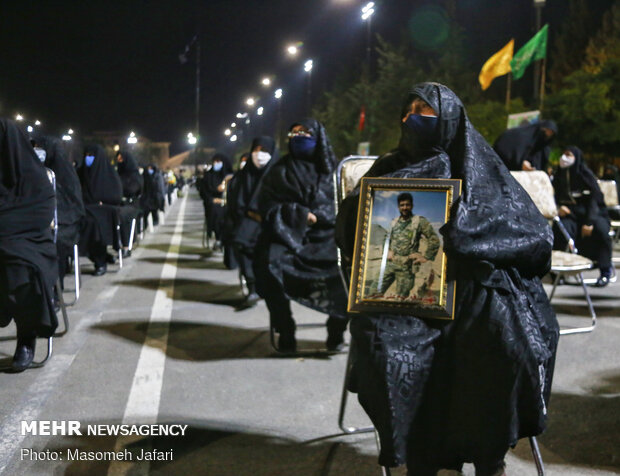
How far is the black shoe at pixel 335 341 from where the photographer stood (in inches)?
225

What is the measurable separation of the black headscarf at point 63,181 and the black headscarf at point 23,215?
5.88 feet

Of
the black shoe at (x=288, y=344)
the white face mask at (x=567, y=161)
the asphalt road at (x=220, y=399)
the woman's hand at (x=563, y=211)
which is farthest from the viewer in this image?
the white face mask at (x=567, y=161)

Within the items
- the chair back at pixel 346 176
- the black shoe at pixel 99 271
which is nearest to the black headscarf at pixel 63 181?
the black shoe at pixel 99 271

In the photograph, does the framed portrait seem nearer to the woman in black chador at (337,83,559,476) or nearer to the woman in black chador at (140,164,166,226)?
the woman in black chador at (337,83,559,476)

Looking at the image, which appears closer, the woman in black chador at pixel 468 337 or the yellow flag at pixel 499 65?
the woman in black chador at pixel 468 337

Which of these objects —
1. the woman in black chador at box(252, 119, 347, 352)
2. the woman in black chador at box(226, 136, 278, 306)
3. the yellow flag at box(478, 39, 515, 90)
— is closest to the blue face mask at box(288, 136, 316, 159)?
the woman in black chador at box(252, 119, 347, 352)

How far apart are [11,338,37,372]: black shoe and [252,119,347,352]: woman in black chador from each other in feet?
6.28

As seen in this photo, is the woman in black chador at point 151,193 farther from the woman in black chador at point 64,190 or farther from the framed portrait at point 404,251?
the framed portrait at point 404,251

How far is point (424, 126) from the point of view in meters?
2.75

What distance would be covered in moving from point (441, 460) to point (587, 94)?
104 ft

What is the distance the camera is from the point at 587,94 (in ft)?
101

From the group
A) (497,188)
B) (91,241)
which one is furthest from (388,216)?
(91,241)

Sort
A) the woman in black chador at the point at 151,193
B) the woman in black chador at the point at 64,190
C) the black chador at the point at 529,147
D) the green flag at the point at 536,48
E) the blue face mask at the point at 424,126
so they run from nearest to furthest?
1. the blue face mask at the point at 424,126
2. the woman in black chador at the point at 64,190
3. the black chador at the point at 529,147
4. the woman in black chador at the point at 151,193
5. the green flag at the point at 536,48

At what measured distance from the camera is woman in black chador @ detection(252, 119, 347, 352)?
5.29 meters
